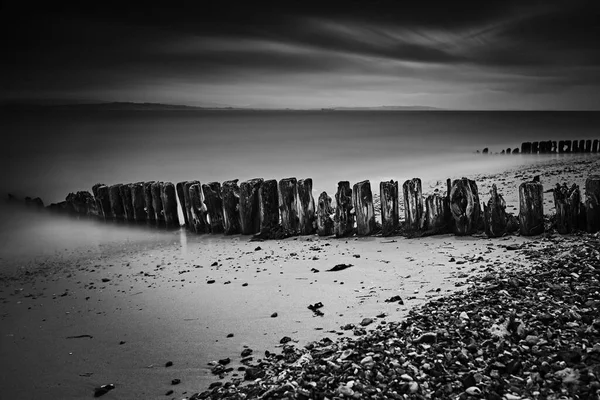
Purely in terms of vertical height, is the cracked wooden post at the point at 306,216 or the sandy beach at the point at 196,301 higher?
the cracked wooden post at the point at 306,216

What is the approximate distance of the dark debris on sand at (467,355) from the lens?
2328mm

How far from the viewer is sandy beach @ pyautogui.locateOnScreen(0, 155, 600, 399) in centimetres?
314

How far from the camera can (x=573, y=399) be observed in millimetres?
2180

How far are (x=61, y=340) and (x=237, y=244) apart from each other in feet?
9.72

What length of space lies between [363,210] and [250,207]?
1.74m

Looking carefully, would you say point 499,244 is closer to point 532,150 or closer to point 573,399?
point 573,399

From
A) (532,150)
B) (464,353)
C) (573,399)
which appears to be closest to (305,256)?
(464,353)

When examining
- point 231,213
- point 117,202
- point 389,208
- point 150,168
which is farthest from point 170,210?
point 150,168

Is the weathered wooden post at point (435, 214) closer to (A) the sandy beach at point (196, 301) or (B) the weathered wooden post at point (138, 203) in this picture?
(A) the sandy beach at point (196, 301)

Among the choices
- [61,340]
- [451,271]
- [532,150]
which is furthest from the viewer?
[532,150]

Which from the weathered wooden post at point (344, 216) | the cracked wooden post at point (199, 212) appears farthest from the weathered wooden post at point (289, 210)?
the cracked wooden post at point (199, 212)

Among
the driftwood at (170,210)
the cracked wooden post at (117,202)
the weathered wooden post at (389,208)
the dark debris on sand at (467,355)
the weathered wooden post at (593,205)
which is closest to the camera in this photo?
the dark debris on sand at (467,355)

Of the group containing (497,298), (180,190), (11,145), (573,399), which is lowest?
(573,399)

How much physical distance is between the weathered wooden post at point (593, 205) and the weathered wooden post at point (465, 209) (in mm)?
1213
